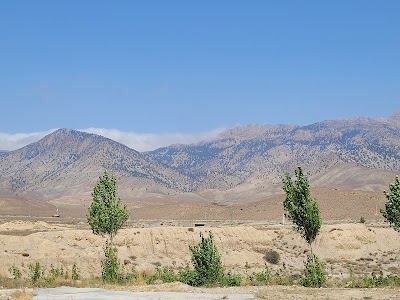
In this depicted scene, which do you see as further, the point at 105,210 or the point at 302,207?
the point at 105,210

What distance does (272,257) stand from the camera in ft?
222

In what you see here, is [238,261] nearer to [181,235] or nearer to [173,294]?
[181,235]

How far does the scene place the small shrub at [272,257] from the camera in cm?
6662

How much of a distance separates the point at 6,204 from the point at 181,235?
378 feet

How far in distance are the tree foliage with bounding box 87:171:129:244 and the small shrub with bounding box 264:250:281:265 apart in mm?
27642

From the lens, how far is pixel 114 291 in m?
32.9

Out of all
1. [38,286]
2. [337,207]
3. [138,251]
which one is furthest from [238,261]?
[337,207]

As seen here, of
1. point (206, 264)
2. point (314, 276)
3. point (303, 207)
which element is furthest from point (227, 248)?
point (314, 276)

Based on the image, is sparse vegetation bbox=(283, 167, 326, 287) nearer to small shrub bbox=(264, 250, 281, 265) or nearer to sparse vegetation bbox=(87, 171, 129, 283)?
sparse vegetation bbox=(87, 171, 129, 283)

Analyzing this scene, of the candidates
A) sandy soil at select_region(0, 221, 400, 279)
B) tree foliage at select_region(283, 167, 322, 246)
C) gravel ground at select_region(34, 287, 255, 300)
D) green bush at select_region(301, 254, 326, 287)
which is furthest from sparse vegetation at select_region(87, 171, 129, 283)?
green bush at select_region(301, 254, 326, 287)

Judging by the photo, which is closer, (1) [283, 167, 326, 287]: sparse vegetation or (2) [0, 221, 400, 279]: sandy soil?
(1) [283, 167, 326, 287]: sparse vegetation

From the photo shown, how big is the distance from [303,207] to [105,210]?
53.4 ft

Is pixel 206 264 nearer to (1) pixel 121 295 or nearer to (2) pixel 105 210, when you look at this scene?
(1) pixel 121 295

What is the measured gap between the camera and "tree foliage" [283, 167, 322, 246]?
40812 millimetres
